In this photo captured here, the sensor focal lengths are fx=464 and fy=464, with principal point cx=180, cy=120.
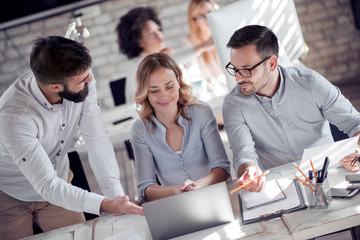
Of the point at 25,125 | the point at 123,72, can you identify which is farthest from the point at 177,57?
the point at 25,125

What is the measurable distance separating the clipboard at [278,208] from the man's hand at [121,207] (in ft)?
1.38

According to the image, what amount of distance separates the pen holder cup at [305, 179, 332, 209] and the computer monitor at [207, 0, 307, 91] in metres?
1.17

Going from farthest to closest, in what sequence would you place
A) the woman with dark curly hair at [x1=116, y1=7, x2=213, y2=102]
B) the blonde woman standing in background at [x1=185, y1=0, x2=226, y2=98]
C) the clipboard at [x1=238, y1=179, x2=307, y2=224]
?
the woman with dark curly hair at [x1=116, y1=7, x2=213, y2=102], the blonde woman standing in background at [x1=185, y1=0, x2=226, y2=98], the clipboard at [x1=238, y1=179, x2=307, y2=224]

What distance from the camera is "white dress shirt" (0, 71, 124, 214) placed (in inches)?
76.5

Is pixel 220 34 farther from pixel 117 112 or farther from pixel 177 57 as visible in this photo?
pixel 177 57

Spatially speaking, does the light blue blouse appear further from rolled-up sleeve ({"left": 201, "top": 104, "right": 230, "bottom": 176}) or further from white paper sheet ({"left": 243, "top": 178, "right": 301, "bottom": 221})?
white paper sheet ({"left": 243, "top": 178, "right": 301, "bottom": 221})

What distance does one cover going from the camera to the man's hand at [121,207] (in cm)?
184

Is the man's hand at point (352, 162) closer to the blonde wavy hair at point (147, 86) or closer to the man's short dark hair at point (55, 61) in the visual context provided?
the blonde wavy hair at point (147, 86)

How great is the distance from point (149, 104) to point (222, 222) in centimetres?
81

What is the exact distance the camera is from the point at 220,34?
2588mm

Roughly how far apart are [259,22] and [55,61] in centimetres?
126

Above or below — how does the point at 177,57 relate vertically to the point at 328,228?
above

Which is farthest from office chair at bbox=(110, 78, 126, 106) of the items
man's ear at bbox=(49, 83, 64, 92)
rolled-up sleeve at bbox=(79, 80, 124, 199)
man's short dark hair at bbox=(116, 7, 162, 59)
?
man's ear at bbox=(49, 83, 64, 92)

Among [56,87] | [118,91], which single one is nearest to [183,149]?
[56,87]
